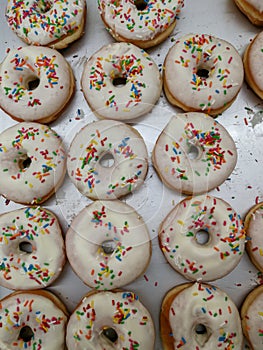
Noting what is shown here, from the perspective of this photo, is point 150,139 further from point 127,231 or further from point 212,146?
point 127,231

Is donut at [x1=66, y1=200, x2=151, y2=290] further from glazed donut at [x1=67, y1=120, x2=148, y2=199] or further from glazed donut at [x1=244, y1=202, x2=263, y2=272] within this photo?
glazed donut at [x1=244, y1=202, x2=263, y2=272]

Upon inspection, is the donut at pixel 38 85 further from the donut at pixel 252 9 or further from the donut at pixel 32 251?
the donut at pixel 252 9

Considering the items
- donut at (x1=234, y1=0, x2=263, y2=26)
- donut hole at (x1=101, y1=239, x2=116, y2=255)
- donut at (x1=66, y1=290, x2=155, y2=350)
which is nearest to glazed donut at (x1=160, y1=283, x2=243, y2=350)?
donut at (x1=66, y1=290, x2=155, y2=350)

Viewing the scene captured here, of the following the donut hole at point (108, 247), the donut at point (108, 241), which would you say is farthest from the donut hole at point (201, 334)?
the donut hole at point (108, 247)

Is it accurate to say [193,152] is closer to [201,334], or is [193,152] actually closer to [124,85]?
[124,85]

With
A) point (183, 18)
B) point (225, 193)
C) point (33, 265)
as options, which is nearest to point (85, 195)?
point (33, 265)

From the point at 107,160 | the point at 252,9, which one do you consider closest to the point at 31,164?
the point at 107,160

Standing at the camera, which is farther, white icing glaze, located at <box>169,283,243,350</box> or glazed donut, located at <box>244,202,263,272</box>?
glazed donut, located at <box>244,202,263,272</box>
